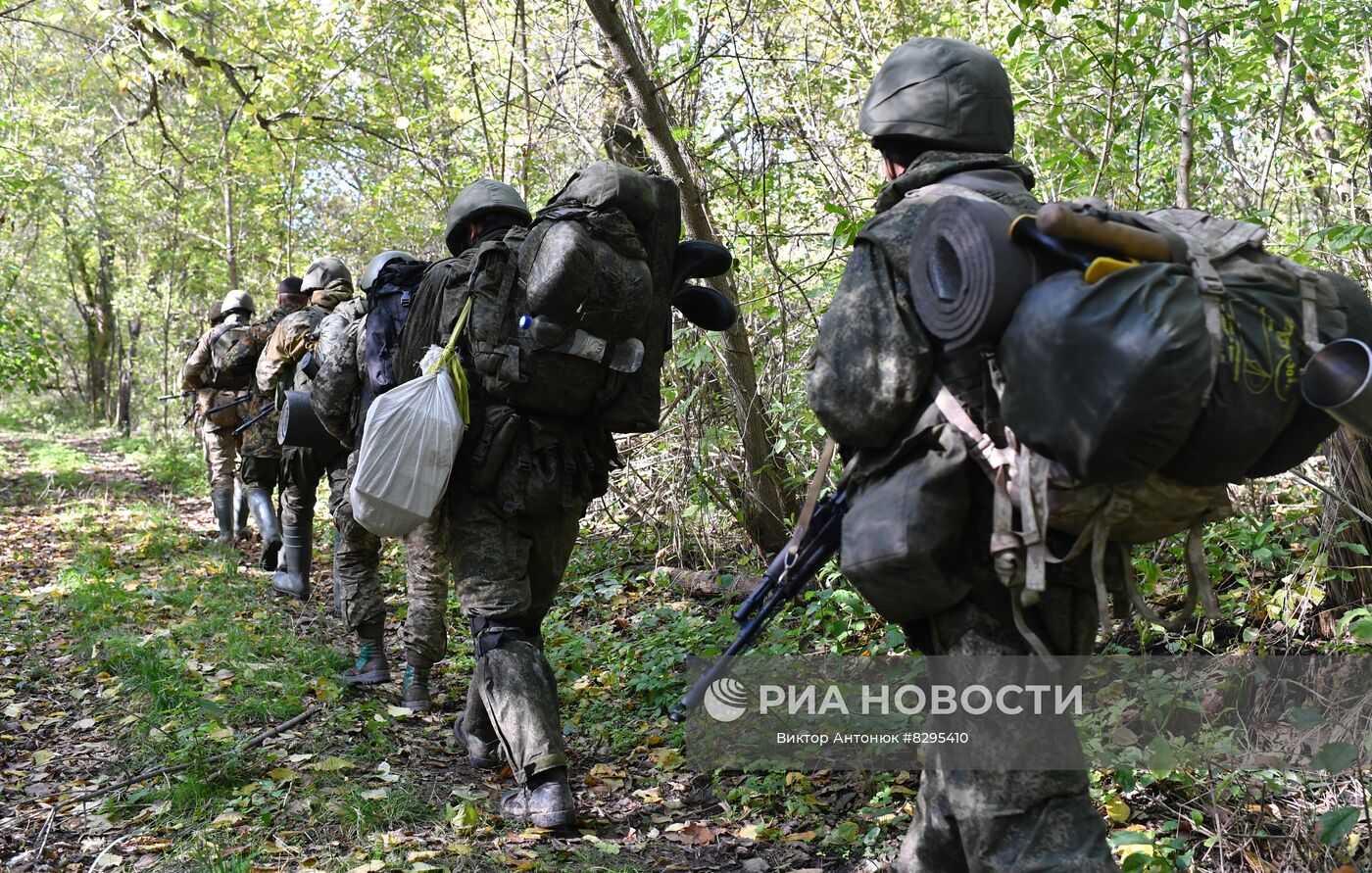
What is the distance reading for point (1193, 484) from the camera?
2305mm

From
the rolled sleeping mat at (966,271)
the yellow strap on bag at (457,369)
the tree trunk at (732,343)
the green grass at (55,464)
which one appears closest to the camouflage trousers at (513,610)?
the yellow strap on bag at (457,369)

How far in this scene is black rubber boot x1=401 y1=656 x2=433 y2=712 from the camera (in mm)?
5191

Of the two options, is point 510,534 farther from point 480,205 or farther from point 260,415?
point 260,415

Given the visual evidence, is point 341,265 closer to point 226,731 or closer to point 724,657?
point 226,731

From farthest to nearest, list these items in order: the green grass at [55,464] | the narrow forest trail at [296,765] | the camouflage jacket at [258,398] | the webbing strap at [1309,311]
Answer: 1. the green grass at [55,464]
2. the camouflage jacket at [258,398]
3. the narrow forest trail at [296,765]
4. the webbing strap at [1309,311]

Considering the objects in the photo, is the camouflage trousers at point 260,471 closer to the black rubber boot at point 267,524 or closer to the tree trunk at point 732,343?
the black rubber boot at point 267,524

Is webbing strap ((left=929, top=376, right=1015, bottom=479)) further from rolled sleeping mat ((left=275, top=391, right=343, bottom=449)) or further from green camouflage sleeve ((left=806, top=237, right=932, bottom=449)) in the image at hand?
rolled sleeping mat ((left=275, top=391, right=343, bottom=449))

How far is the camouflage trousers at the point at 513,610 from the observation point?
3916 millimetres

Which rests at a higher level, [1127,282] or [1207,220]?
[1207,220]

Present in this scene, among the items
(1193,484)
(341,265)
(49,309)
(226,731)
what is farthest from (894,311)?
(49,309)

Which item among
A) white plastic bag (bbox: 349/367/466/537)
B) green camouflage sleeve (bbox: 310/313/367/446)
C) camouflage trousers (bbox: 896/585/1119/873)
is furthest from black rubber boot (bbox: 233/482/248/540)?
camouflage trousers (bbox: 896/585/1119/873)

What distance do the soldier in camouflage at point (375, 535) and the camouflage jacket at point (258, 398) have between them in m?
2.73

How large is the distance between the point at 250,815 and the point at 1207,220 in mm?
3692

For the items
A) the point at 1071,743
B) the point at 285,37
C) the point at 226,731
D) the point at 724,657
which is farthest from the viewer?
the point at 285,37
